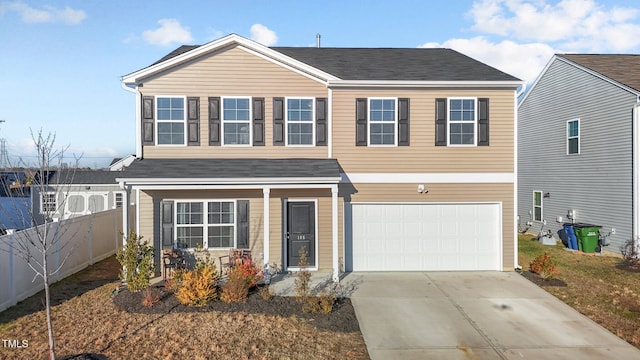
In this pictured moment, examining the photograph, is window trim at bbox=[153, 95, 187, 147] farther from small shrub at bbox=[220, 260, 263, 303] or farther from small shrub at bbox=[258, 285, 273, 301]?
small shrub at bbox=[258, 285, 273, 301]

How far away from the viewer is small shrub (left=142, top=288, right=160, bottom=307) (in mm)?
8250

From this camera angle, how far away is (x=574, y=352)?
21.7 ft

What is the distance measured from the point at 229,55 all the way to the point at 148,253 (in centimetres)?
588

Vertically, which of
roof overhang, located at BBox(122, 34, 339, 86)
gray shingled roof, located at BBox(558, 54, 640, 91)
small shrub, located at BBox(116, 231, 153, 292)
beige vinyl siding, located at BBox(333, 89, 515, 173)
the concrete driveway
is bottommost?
the concrete driveway

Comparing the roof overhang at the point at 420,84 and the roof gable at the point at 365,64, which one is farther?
the roof overhang at the point at 420,84

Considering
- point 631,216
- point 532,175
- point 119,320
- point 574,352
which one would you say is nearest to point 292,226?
point 119,320

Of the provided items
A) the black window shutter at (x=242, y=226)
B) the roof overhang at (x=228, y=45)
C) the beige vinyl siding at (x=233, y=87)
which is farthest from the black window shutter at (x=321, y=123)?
the black window shutter at (x=242, y=226)

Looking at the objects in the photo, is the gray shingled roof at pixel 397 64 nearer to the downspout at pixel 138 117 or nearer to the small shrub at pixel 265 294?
the downspout at pixel 138 117

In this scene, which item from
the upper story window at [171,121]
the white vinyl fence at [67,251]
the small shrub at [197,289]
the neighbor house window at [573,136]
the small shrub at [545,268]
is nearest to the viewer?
the white vinyl fence at [67,251]

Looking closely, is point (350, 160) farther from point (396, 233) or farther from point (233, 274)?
point (233, 274)

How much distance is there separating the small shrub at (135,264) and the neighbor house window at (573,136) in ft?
53.6

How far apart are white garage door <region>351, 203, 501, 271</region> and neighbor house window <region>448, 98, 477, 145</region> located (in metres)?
1.97

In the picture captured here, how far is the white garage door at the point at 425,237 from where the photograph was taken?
1142 centimetres

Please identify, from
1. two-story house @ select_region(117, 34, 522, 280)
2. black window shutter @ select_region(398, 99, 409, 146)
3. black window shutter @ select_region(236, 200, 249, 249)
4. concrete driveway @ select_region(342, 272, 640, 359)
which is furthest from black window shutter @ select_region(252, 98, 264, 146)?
concrete driveway @ select_region(342, 272, 640, 359)
